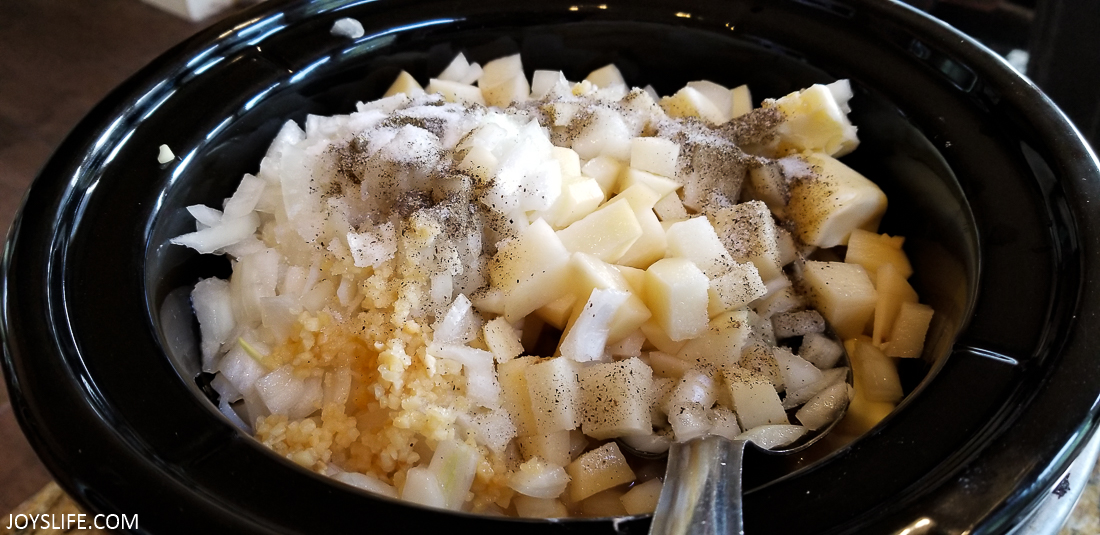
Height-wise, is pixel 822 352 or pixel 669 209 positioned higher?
pixel 669 209

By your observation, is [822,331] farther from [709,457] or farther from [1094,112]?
[1094,112]

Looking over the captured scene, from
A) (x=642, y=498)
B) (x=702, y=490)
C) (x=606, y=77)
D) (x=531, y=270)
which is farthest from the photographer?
(x=606, y=77)

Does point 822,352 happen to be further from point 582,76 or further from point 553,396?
point 582,76

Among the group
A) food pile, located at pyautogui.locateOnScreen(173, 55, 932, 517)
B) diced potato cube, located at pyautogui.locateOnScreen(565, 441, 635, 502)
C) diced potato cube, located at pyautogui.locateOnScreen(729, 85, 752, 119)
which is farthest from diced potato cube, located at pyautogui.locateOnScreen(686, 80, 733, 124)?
diced potato cube, located at pyautogui.locateOnScreen(565, 441, 635, 502)

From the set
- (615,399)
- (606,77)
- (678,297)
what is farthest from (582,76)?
(615,399)

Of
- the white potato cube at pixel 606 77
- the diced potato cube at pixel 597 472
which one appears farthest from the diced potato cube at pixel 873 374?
the white potato cube at pixel 606 77

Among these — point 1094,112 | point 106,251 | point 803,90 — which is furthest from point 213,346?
point 1094,112

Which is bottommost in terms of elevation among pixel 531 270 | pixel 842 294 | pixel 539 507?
pixel 539 507
